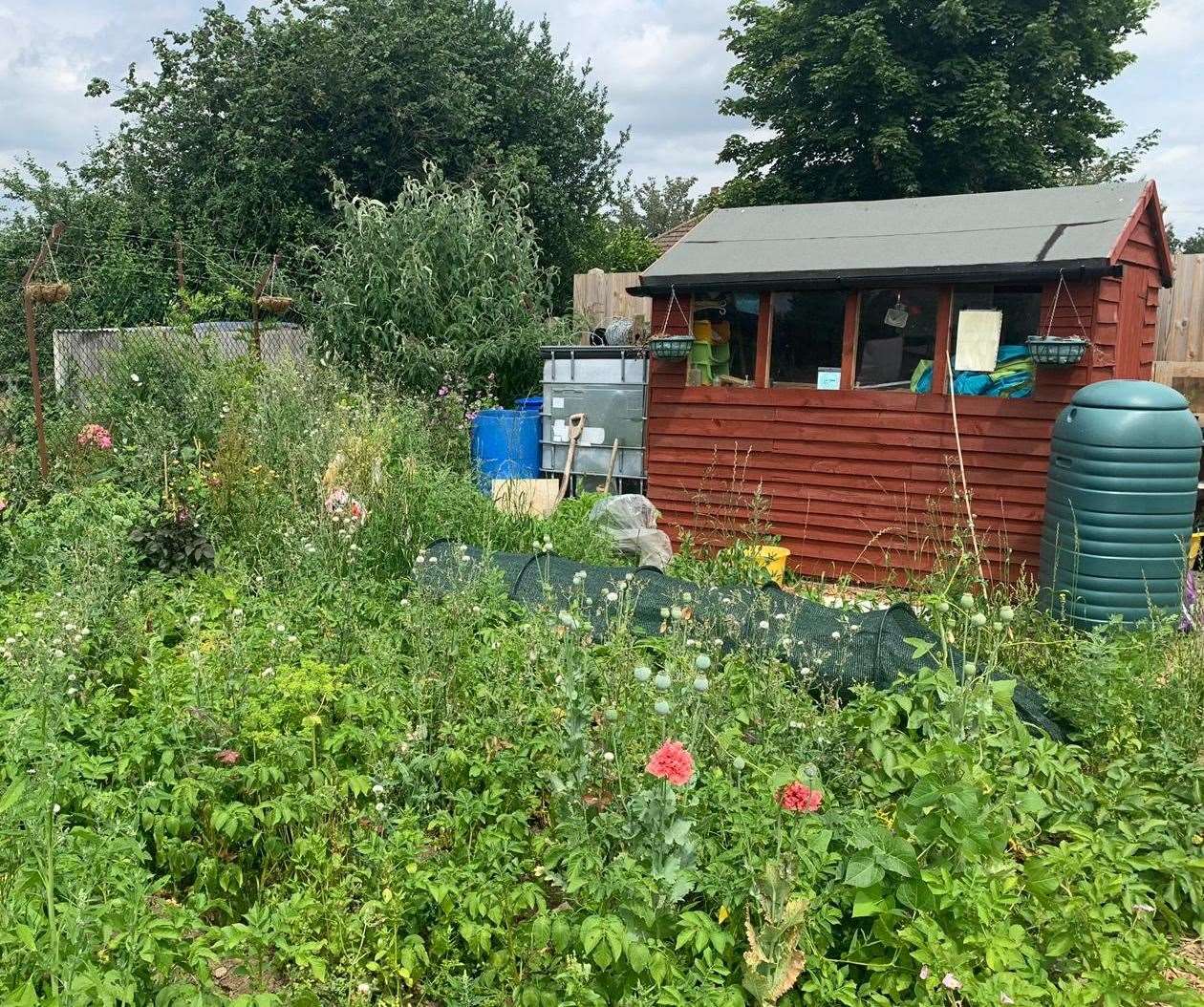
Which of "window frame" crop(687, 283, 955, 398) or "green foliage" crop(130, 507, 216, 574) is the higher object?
"window frame" crop(687, 283, 955, 398)

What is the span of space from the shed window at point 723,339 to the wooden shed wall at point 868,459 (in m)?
0.13

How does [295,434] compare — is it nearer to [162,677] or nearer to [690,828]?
[162,677]

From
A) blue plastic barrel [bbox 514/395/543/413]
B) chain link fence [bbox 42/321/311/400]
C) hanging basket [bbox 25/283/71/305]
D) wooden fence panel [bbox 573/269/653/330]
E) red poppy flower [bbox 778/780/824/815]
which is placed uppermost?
wooden fence panel [bbox 573/269/653/330]

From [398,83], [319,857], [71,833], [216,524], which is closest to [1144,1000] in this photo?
[319,857]

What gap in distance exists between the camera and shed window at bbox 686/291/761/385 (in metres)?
7.93

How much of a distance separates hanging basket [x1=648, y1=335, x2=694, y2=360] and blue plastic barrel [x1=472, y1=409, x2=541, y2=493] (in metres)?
1.78

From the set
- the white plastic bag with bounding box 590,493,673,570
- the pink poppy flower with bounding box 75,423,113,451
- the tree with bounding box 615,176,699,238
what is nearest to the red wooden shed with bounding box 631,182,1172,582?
the white plastic bag with bounding box 590,493,673,570

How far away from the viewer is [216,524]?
19.4ft

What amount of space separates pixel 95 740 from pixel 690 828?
2.08 meters

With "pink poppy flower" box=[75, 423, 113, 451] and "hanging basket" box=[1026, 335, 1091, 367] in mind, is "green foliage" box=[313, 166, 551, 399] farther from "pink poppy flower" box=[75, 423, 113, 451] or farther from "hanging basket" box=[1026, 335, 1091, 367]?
"hanging basket" box=[1026, 335, 1091, 367]

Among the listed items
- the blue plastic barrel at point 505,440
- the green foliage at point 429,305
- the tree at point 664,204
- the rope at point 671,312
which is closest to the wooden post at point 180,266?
the green foliage at point 429,305

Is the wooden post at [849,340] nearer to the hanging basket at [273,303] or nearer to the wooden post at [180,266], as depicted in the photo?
the hanging basket at [273,303]

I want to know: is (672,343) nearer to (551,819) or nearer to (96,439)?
(96,439)

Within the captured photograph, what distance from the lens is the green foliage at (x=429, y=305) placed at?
1053cm
